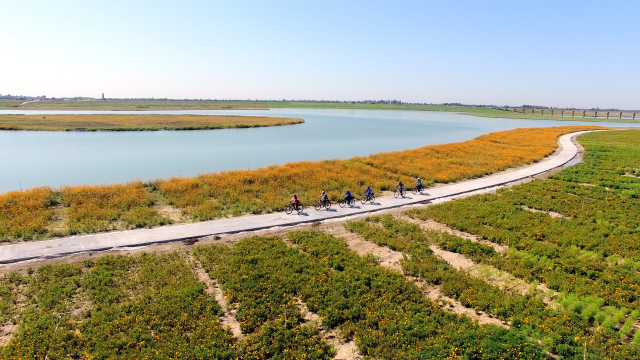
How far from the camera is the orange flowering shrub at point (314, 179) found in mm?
24484

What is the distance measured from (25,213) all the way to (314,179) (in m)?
20.3

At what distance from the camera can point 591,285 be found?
1337 centimetres

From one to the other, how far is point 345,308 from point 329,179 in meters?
20.0

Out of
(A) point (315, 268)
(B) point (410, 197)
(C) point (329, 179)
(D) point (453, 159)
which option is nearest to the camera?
(A) point (315, 268)

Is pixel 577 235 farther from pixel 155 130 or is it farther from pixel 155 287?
pixel 155 130

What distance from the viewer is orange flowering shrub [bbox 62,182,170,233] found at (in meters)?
19.8

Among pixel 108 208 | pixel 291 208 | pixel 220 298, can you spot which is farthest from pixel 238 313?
pixel 108 208

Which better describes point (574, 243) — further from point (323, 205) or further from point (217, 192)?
point (217, 192)

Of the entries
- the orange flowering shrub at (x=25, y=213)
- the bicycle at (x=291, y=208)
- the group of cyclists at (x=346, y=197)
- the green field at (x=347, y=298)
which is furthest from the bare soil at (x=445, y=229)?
the orange flowering shrub at (x=25, y=213)

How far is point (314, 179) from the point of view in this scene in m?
Result: 31.6

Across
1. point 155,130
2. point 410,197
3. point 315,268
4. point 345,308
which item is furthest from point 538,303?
point 155,130

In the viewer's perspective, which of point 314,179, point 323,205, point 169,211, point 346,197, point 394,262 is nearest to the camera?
point 394,262

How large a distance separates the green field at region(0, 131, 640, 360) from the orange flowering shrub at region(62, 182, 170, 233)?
16.5 feet

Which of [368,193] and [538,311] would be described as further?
[368,193]
